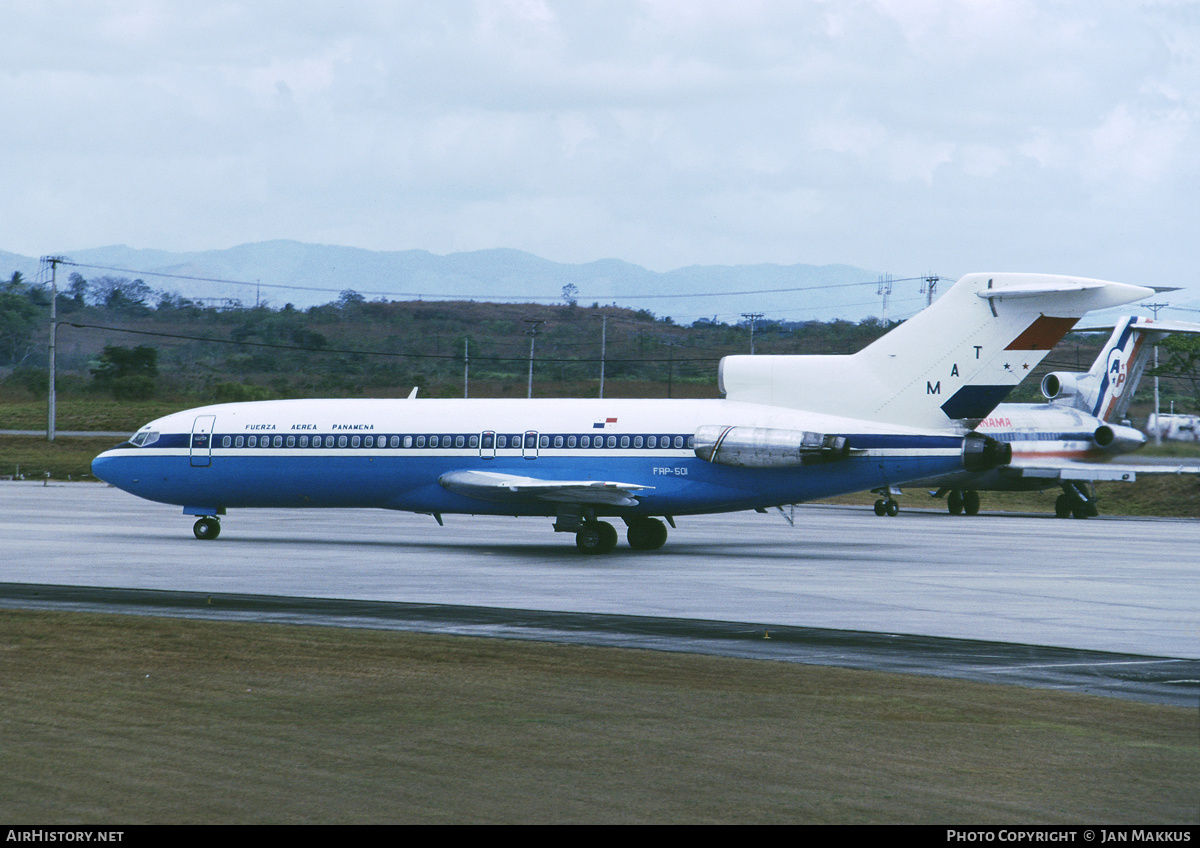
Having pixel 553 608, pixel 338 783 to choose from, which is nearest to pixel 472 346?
pixel 553 608

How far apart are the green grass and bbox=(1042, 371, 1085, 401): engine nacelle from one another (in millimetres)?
38904

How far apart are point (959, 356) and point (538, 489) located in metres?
9.82

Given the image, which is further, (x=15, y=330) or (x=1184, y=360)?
(x=15, y=330)

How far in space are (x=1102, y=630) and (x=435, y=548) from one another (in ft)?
54.7

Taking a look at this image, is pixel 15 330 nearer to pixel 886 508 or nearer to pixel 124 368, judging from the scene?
pixel 124 368

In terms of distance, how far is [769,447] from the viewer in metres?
28.2

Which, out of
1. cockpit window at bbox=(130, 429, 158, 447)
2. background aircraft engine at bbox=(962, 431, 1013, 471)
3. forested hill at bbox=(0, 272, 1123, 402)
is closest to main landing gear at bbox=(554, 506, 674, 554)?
background aircraft engine at bbox=(962, 431, 1013, 471)

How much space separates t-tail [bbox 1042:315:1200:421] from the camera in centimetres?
4403

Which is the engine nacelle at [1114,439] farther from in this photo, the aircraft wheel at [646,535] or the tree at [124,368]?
the tree at [124,368]

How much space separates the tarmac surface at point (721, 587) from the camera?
1550 centimetres

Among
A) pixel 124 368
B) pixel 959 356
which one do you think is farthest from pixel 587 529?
pixel 124 368

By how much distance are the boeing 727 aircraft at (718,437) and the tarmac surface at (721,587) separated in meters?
1.33

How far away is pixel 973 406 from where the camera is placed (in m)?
28.8

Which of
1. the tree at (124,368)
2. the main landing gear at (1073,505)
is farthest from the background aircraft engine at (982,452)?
the tree at (124,368)
